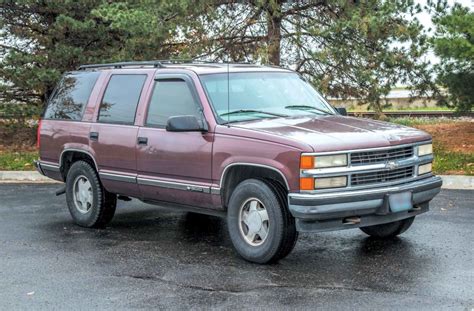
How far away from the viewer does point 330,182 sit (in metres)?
5.83

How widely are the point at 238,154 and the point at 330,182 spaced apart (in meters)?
0.93

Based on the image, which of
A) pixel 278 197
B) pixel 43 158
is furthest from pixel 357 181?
pixel 43 158

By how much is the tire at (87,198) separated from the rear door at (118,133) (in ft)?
0.75

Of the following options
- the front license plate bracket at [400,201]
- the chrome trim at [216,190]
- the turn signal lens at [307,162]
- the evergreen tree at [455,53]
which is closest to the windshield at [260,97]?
the chrome trim at [216,190]

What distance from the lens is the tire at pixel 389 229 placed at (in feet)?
23.1

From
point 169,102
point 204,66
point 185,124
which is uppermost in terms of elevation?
point 204,66

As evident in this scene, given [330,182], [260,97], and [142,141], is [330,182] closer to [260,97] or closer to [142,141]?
[260,97]

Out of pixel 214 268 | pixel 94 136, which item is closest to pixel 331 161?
pixel 214 268

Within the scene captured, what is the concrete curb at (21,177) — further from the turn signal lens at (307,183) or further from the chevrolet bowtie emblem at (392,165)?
the chevrolet bowtie emblem at (392,165)

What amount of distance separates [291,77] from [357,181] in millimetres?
2110

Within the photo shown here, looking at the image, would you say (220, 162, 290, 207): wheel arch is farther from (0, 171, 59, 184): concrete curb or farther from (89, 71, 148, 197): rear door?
(0, 171, 59, 184): concrete curb

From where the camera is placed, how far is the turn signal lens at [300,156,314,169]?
574 cm

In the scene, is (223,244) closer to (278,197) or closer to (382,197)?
(278,197)

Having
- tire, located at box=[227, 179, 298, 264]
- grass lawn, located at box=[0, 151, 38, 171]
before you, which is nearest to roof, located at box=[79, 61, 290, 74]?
tire, located at box=[227, 179, 298, 264]
